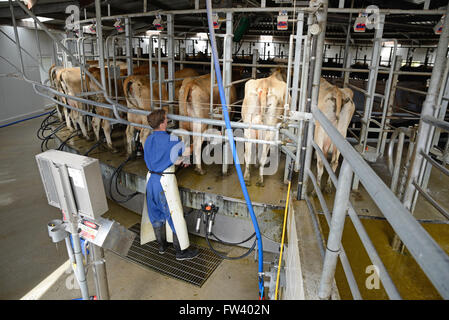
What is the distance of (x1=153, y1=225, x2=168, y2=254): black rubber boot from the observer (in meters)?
3.68

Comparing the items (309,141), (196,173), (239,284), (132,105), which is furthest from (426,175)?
(132,105)

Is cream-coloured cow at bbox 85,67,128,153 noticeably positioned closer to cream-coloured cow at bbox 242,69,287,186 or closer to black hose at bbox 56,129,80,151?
black hose at bbox 56,129,80,151

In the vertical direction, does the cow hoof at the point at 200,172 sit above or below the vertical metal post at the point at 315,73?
below

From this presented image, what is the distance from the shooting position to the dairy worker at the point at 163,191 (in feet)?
10.7

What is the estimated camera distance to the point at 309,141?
7.79 feet

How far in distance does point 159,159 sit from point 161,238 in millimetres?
1030

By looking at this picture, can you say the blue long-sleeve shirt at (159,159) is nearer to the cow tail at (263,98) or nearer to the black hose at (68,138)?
the cow tail at (263,98)

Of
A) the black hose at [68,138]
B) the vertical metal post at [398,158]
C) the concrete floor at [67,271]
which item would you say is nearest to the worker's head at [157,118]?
the concrete floor at [67,271]

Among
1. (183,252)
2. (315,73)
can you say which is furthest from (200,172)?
(315,73)

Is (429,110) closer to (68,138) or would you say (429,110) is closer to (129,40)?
(129,40)

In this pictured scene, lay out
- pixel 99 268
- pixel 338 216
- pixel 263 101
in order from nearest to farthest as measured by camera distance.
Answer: pixel 338 216 < pixel 99 268 < pixel 263 101

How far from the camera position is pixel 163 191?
11.1 feet
